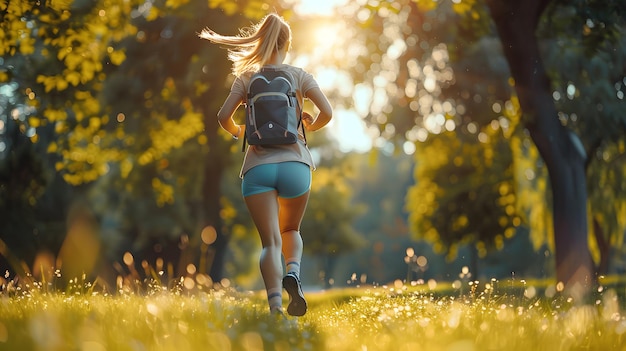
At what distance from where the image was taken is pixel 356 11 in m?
14.7

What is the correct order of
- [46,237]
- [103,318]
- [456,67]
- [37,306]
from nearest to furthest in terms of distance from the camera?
[103,318]
[37,306]
[456,67]
[46,237]

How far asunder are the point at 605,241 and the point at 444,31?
810cm

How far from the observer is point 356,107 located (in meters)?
→ 18.2

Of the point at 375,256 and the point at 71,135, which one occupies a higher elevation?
the point at 71,135

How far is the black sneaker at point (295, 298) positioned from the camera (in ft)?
17.0

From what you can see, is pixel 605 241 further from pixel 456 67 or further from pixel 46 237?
pixel 46 237

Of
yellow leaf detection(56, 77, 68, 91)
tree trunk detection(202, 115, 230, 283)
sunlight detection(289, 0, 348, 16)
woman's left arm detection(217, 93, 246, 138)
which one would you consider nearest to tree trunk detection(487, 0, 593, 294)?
sunlight detection(289, 0, 348, 16)

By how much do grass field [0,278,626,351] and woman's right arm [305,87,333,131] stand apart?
130 centimetres

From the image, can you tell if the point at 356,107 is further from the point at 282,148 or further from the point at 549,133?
the point at 282,148

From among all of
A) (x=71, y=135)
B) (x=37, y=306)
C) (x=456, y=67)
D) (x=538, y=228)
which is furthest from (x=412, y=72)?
(x=37, y=306)

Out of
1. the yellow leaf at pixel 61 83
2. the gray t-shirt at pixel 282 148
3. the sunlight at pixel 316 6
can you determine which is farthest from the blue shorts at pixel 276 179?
the sunlight at pixel 316 6

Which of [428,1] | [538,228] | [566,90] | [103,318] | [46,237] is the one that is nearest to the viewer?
[103,318]

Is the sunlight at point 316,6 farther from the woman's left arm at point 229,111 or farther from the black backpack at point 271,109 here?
the black backpack at point 271,109

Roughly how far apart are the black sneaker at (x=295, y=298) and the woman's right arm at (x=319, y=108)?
1168mm
